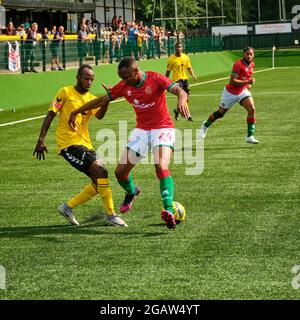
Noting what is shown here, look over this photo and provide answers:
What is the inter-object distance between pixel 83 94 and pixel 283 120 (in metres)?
13.2

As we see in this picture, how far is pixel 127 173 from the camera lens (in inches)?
469

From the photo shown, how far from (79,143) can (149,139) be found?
86 cm

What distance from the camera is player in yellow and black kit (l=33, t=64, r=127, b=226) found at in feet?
37.4

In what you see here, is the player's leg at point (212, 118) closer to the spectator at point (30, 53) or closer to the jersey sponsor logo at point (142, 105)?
the jersey sponsor logo at point (142, 105)

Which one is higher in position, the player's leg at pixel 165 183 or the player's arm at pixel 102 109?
the player's arm at pixel 102 109

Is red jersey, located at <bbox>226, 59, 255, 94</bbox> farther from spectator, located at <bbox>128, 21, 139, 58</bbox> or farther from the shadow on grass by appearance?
spectator, located at <bbox>128, 21, 139, 58</bbox>

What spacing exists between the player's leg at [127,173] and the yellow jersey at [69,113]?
461 mm

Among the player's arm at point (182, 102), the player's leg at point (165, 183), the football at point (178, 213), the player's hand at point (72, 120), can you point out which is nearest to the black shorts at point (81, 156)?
the player's hand at point (72, 120)

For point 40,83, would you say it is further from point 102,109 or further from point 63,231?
point 63,231

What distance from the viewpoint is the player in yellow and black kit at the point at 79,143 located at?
1141cm

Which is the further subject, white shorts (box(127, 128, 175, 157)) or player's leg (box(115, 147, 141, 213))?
player's leg (box(115, 147, 141, 213))

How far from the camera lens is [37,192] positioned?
14133 millimetres

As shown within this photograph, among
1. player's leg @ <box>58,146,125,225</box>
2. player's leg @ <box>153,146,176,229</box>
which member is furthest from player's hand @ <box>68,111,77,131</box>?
player's leg @ <box>153,146,176,229</box>
